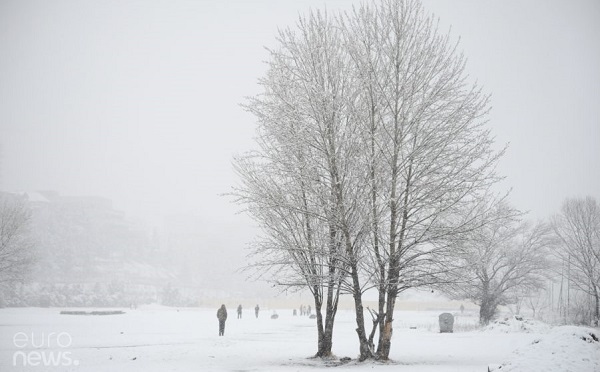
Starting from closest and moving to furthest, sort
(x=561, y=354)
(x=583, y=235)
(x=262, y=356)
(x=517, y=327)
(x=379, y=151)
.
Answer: (x=561, y=354) < (x=379, y=151) < (x=262, y=356) < (x=517, y=327) < (x=583, y=235)

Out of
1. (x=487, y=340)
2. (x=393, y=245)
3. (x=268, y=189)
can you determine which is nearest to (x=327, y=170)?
(x=268, y=189)

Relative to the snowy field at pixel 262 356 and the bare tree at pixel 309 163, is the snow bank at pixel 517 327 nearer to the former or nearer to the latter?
the snowy field at pixel 262 356

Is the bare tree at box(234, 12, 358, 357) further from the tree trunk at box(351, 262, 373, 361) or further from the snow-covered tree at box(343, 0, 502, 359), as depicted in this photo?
the snow-covered tree at box(343, 0, 502, 359)

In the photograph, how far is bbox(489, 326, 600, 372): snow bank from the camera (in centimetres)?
729

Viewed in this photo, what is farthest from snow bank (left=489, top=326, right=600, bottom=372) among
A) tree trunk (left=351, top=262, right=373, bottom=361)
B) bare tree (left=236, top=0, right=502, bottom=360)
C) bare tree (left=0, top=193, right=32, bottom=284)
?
bare tree (left=0, top=193, right=32, bottom=284)

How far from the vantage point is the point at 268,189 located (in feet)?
41.9

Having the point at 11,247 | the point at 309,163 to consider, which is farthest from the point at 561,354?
the point at 11,247

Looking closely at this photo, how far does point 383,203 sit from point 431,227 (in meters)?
1.45

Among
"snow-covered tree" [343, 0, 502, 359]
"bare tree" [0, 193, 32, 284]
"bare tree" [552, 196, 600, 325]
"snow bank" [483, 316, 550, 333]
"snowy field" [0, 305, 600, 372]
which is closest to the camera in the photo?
"snowy field" [0, 305, 600, 372]

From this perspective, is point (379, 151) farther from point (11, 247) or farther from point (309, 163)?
point (11, 247)

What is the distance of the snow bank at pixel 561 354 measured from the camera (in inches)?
287

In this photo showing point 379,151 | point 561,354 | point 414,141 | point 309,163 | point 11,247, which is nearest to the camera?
point 561,354

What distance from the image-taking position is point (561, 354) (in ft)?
25.2

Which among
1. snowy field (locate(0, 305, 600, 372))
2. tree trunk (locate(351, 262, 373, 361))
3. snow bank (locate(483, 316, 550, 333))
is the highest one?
tree trunk (locate(351, 262, 373, 361))
